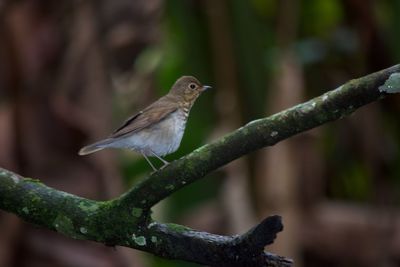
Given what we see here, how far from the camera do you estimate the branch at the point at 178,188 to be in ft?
8.09

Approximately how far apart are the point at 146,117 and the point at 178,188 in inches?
36.8

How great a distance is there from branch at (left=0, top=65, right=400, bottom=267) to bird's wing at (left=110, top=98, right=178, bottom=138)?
0.56 meters

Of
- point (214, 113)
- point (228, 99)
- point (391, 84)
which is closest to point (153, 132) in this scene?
point (391, 84)

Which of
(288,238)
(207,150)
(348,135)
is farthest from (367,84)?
(348,135)

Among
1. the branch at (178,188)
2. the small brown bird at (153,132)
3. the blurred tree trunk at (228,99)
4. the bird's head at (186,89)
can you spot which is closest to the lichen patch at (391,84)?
the branch at (178,188)

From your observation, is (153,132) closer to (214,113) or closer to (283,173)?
(283,173)

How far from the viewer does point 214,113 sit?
6336 mm

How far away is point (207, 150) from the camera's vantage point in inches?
100

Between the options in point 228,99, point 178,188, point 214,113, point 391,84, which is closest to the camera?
point 391,84

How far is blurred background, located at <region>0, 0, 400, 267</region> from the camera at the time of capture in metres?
5.56

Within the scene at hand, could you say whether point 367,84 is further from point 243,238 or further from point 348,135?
point 348,135

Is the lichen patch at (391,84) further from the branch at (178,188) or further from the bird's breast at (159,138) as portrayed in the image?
the bird's breast at (159,138)

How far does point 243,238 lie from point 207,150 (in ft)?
0.95

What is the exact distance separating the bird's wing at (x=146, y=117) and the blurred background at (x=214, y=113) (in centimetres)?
194
